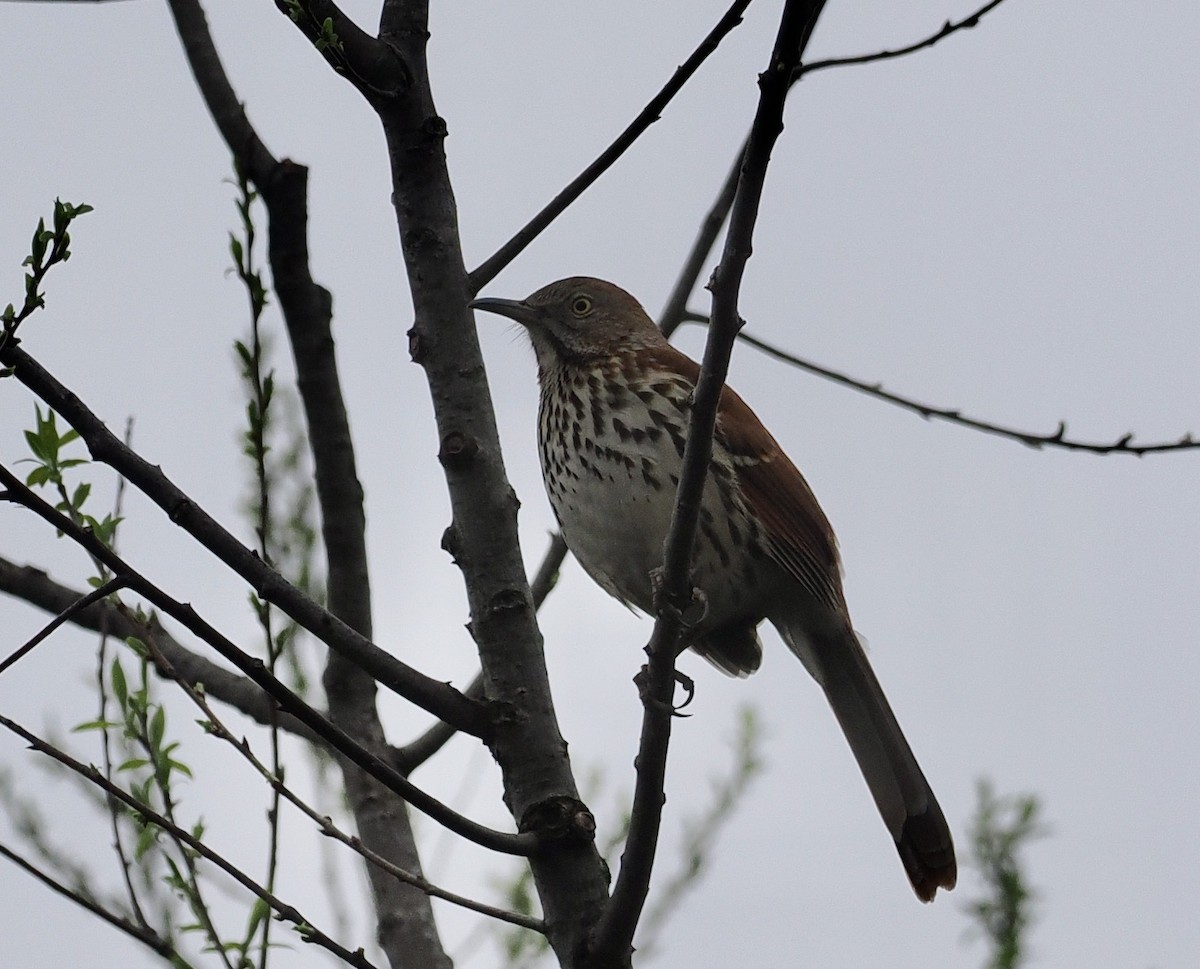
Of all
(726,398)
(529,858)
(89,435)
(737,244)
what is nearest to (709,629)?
(726,398)

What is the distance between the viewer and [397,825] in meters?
3.53

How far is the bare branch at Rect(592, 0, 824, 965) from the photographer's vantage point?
224 cm

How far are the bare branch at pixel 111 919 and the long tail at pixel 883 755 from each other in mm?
2244

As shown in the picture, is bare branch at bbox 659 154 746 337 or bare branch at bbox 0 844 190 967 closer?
bare branch at bbox 0 844 190 967

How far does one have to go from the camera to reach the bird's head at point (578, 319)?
16.1ft

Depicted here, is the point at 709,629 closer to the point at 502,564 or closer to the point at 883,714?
the point at 883,714

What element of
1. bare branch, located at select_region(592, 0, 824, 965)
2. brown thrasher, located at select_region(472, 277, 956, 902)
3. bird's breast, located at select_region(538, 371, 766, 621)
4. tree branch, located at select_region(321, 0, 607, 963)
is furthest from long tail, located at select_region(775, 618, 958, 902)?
bare branch, located at select_region(592, 0, 824, 965)

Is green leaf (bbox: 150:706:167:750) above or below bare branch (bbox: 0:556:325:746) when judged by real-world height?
below

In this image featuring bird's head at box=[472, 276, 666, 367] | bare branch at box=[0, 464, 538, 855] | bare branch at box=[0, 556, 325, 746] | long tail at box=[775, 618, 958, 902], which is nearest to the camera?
bare branch at box=[0, 464, 538, 855]

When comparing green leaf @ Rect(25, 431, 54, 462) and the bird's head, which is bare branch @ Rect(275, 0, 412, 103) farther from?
the bird's head

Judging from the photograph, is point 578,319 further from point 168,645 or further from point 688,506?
point 688,506

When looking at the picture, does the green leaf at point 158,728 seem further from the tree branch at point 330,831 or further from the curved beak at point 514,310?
the curved beak at point 514,310

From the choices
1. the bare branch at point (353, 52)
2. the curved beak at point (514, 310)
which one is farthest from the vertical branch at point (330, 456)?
the curved beak at point (514, 310)

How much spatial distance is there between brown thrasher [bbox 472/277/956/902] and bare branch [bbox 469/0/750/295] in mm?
734
